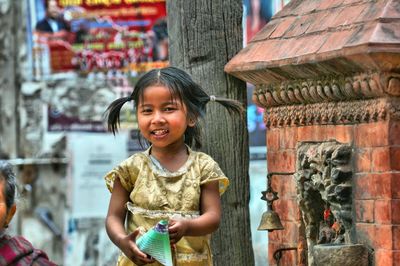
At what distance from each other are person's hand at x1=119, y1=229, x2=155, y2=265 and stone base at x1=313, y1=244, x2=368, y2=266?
0.91m

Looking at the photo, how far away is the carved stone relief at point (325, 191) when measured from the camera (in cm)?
654

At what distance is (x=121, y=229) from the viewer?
20.1 ft

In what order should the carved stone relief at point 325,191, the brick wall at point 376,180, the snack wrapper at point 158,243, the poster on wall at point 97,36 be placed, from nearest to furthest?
the snack wrapper at point 158,243 < the brick wall at point 376,180 < the carved stone relief at point 325,191 < the poster on wall at point 97,36

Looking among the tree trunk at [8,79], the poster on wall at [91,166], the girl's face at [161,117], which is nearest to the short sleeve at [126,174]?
the girl's face at [161,117]

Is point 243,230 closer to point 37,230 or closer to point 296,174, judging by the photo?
point 296,174

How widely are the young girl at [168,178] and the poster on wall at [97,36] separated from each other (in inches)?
403

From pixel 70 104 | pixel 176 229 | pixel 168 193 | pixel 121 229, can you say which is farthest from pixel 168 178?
pixel 70 104

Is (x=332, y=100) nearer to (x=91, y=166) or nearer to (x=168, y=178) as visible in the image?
(x=168, y=178)

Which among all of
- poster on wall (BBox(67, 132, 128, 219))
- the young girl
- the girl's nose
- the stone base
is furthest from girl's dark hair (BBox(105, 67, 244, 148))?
poster on wall (BBox(67, 132, 128, 219))

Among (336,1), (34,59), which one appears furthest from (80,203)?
(336,1)

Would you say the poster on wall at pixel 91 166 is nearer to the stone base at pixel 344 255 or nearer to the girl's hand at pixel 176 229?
the stone base at pixel 344 255

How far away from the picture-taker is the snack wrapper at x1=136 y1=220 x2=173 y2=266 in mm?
5734

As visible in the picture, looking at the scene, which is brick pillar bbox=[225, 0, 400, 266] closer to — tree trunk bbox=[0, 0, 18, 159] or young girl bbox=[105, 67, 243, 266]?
young girl bbox=[105, 67, 243, 266]

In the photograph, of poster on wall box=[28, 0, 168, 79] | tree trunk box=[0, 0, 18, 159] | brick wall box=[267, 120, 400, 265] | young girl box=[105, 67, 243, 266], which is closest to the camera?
young girl box=[105, 67, 243, 266]
